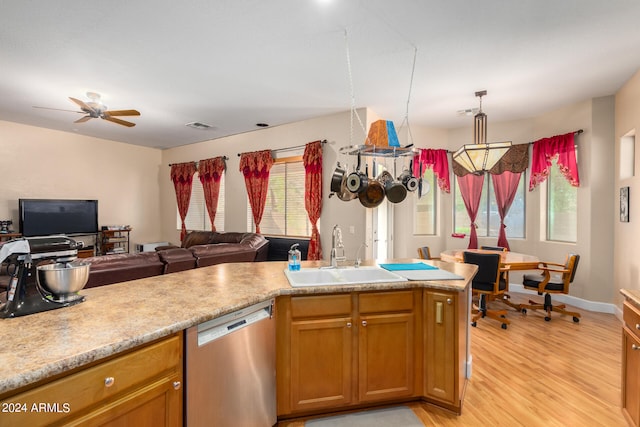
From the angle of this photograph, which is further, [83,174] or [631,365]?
[83,174]

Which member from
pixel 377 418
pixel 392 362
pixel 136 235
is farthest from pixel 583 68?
pixel 136 235

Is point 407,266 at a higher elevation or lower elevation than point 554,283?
higher

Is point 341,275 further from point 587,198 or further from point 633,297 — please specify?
point 587,198

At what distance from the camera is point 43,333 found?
1.13 m

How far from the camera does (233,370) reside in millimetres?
1563

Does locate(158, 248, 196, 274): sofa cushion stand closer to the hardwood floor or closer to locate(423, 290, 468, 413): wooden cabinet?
the hardwood floor

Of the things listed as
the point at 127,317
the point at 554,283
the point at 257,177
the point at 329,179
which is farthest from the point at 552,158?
the point at 127,317

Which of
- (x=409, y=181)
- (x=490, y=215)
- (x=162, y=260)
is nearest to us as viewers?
(x=409, y=181)

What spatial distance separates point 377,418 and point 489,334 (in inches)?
83.0

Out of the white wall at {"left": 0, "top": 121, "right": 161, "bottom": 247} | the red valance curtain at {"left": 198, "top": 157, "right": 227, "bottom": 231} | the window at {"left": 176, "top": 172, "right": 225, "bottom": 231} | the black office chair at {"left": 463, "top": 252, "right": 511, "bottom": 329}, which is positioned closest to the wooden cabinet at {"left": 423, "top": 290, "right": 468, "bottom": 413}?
the black office chair at {"left": 463, "top": 252, "right": 511, "bottom": 329}

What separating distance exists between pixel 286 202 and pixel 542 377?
4181mm

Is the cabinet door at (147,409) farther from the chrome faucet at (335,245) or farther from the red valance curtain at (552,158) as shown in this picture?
the red valance curtain at (552,158)

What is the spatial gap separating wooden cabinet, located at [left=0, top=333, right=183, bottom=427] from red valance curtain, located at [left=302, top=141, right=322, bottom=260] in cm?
364

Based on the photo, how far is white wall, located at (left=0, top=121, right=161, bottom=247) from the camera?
A: 5.43 meters
